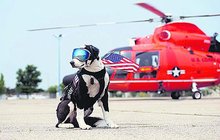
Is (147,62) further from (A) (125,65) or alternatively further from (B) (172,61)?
(B) (172,61)

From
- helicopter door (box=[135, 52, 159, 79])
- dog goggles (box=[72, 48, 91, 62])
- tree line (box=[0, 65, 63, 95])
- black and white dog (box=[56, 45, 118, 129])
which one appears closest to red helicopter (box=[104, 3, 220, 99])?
helicopter door (box=[135, 52, 159, 79])

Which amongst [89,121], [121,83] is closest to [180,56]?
[121,83]

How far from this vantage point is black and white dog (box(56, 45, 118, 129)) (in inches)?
271

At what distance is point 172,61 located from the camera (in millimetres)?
24141

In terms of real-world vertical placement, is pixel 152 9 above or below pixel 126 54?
above

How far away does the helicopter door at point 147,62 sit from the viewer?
23766mm

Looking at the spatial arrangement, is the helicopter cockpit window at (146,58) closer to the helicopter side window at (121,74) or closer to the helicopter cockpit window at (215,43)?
the helicopter side window at (121,74)

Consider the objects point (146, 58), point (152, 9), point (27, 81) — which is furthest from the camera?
point (27, 81)

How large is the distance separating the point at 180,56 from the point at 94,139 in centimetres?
1910

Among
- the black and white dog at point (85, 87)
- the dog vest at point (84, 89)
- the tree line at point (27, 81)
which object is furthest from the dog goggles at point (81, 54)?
the tree line at point (27, 81)

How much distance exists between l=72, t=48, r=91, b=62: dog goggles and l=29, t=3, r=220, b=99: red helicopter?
1680cm

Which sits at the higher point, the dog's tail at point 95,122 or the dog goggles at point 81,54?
the dog goggles at point 81,54

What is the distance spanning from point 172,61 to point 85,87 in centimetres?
1755

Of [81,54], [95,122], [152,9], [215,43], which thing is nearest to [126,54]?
[152,9]
